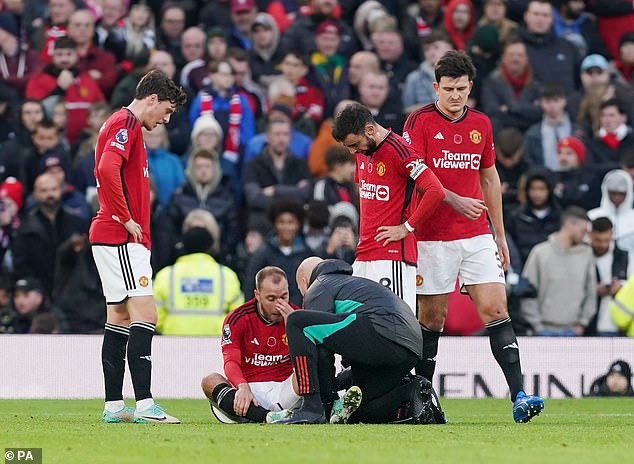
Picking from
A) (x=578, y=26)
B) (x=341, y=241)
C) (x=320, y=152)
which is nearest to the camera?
(x=341, y=241)

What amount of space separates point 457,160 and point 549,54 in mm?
9510

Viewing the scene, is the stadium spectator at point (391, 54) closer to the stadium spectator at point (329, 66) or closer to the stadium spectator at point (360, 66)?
the stadium spectator at point (360, 66)

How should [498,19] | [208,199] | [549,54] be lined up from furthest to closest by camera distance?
[498,19]
[549,54]
[208,199]

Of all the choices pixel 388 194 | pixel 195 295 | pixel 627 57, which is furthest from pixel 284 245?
pixel 627 57

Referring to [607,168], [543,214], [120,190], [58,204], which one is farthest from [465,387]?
[120,190]

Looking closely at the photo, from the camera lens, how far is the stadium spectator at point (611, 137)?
18.9 m

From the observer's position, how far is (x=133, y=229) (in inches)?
414

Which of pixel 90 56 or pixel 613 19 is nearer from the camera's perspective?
pixel 90 56

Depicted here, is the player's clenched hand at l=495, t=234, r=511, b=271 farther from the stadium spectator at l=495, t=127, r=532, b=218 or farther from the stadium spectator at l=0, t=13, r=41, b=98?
the stadium spectator at l=0, t=13, r=41, b=98

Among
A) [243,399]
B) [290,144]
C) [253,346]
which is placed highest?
[290,144]

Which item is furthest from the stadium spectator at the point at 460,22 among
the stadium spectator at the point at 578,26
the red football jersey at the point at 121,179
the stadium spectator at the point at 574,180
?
the red football jersey at the point at 121,179

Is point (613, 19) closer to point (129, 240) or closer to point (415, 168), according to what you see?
point (415, 168)

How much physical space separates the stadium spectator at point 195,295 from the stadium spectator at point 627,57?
7381 millimetres

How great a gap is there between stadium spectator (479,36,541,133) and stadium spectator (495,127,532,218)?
0.68m
